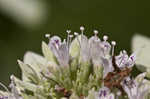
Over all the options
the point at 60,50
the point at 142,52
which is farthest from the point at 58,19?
the point at 60,50

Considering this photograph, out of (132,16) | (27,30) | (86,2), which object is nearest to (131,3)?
(132,16)

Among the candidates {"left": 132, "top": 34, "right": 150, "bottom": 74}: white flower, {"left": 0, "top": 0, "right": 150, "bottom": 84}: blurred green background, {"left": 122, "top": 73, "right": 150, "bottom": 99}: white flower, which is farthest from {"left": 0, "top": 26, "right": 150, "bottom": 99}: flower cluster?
{"left": 0, "top": 0, "right": 150, "bottom": 84}: blurred green background

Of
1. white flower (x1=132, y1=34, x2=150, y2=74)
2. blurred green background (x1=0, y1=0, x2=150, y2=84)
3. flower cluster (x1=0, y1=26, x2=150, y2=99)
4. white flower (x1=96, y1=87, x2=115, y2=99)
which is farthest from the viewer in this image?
blurred green background (x1=0, y1=0, x2=150, y2=84)

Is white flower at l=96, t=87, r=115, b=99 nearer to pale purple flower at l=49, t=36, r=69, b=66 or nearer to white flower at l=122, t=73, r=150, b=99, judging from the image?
white flower at l=122, t=73, r=150, b=99

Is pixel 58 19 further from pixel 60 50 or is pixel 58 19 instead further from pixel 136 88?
pixel 136 88

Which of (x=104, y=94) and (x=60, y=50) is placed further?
(x=60, y=50)

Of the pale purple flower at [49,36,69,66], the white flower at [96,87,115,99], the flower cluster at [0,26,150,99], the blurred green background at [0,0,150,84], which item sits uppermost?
the blurred green background at [0,0,150,84]
